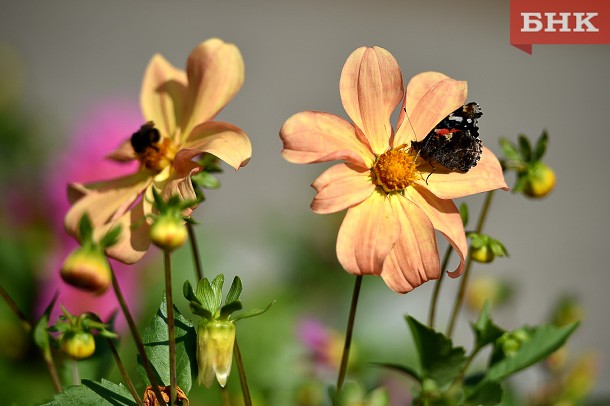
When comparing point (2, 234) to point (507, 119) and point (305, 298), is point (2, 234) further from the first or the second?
point (507, 119)

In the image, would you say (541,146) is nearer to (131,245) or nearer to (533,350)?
(533,350)

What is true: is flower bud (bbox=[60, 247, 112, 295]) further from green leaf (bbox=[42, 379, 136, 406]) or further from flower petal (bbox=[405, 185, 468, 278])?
flower petal (bbox=[405, 185, 468, 278])

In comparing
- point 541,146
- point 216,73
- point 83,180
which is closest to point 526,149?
point 541,146

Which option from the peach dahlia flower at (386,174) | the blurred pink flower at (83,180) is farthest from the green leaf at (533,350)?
the blurred pink flower at (83,180)

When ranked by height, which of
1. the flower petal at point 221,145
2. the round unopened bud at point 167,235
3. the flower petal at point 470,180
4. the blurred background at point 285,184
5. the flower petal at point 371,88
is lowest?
the blurred background at point 285,184

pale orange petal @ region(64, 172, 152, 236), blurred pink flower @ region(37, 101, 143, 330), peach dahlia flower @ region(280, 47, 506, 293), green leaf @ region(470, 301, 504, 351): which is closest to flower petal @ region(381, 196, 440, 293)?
peach dahlia flower @ region(280, 47, 506, 293)

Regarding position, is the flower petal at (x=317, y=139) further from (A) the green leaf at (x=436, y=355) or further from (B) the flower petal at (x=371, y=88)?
(A) the green leaf at (x=436, y=355)
